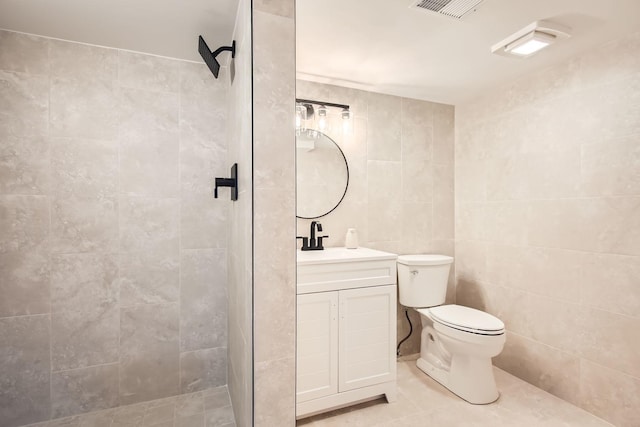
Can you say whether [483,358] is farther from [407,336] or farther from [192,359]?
[192,359]

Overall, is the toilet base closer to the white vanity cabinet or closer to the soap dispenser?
the white vanity cabinet

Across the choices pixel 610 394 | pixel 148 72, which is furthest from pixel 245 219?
pixel 610 394

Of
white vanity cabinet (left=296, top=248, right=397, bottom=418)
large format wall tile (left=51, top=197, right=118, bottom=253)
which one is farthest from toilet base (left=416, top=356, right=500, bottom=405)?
large format wall tile (left=51, top=197, right=118, bottom=253)

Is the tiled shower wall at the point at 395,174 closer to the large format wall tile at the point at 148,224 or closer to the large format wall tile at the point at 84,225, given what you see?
the large format wall tile at the point at 148,224

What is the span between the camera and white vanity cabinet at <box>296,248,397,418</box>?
1770 millimetres

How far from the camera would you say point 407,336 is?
265 cm

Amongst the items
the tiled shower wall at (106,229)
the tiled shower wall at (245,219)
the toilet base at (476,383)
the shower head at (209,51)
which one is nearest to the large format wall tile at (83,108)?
the tiled shower wall at (106,229)

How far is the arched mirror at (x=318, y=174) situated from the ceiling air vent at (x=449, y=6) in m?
1.06

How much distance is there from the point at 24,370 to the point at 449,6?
9.67ft

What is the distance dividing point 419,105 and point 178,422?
2879 mm

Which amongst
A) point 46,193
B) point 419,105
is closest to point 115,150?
point 46,193

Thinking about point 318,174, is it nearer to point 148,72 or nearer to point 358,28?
point 358,28

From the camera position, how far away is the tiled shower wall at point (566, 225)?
1.76 metres

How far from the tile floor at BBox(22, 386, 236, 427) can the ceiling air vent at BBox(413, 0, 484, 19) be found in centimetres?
241
